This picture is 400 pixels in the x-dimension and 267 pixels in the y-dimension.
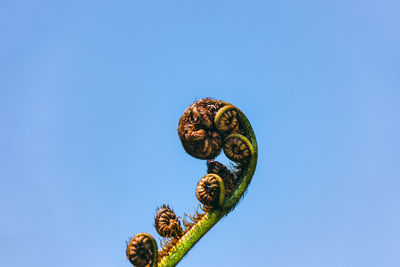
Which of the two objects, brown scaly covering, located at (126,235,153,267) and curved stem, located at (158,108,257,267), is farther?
curved stem, located at (158,108,257,267)

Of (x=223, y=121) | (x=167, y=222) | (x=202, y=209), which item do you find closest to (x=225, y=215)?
(x=202, y=209)

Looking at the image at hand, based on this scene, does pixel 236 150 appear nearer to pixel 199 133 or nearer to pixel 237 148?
pixel 237 148

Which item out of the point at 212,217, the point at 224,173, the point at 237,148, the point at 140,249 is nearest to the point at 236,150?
the point at 237,148

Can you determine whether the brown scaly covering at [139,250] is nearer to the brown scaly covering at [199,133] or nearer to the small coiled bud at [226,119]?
the brown scaly covering at [199,133]

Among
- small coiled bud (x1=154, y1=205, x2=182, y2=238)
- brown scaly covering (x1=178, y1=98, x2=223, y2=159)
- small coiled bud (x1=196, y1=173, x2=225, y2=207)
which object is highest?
brown scaly covering (x1=178, y1=98, x2=223, y2=159)

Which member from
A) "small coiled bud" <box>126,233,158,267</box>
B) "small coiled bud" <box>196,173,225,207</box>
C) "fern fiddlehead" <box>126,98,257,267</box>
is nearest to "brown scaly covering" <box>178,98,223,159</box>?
"fern fiddlehead" <box>126,98,257,267</box>

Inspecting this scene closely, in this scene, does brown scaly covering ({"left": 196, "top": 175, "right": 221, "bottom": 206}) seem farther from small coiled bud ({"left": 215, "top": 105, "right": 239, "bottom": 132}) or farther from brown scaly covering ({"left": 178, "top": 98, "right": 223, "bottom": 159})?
small coiled bud ({"left": 215, "top": 105, "right": 239, "bottom": 132})

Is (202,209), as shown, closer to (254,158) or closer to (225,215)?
(225,215)
